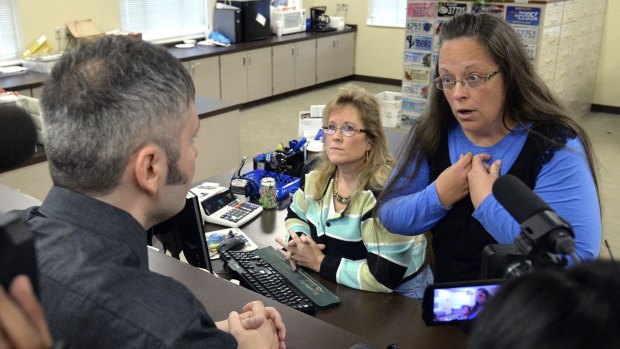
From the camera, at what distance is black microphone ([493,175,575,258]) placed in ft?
2.23

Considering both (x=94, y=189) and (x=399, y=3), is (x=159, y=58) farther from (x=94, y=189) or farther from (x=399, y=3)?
(x=399, y=3)

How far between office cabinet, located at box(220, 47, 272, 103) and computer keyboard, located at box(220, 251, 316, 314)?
4.57m

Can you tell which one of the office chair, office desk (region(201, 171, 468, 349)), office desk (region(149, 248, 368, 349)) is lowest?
office desk (region(201, 171, 468, 349))

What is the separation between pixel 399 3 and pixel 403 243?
6778 mm

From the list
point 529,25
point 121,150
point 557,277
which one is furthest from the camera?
point 529,25

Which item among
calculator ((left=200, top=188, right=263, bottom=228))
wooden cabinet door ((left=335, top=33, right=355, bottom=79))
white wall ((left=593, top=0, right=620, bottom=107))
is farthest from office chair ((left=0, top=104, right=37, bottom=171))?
wooden cabinet door ((left=335, top=33, right=355, bottom=79))

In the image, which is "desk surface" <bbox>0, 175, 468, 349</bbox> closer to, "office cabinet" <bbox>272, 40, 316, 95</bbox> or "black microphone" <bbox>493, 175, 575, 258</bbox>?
"black microphone" <bbox>493, 175, 575, 258</bbox>

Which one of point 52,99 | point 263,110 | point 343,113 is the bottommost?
point 263,110

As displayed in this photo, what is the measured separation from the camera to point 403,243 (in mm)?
1871

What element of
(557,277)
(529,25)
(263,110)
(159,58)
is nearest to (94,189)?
(159,58)

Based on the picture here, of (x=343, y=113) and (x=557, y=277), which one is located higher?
(x=557, y=277)

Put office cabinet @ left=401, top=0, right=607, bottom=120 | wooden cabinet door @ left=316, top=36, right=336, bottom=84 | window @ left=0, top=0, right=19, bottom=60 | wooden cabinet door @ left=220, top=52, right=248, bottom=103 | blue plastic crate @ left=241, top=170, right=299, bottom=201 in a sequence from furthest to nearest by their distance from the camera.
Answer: wooden cabinet door @ left=316, top=36, right=336, bottom=84, wooden cabinet door @ left=220, top=52, right=248, bottom=103, window @ left=0, top=0, right=19, bottom=60, office cabinet @ left=401, top=0, right=607, bottom=120, blue plastic crate @ left=241, top=170, right=299, bottom=201

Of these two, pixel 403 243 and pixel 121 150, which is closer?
pixel 121 150

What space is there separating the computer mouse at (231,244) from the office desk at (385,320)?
0.23 feet
